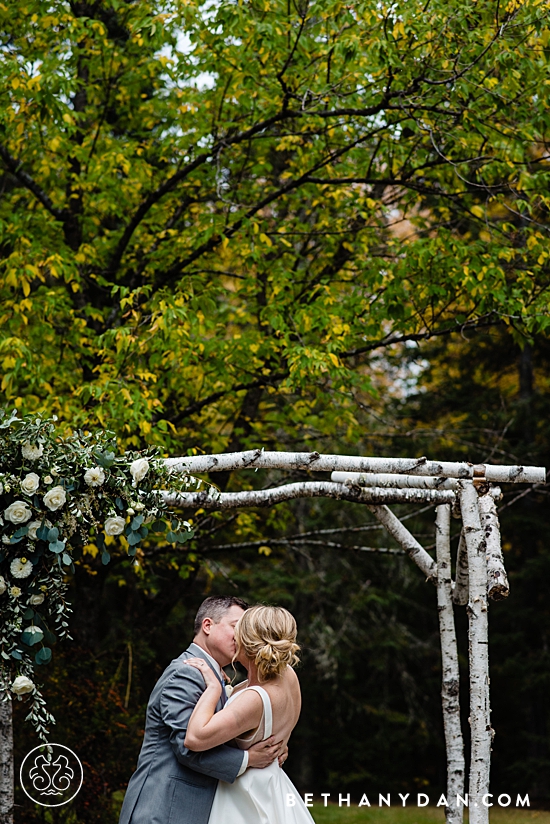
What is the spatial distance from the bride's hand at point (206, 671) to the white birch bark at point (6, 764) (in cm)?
232

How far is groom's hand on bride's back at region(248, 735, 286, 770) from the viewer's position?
10.4 feet

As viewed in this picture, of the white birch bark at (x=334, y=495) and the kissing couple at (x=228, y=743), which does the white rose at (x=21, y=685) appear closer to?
the kissing couple at (x=228, y=743)

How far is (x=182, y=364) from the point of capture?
6.75 meters

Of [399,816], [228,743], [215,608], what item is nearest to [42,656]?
[215,608]

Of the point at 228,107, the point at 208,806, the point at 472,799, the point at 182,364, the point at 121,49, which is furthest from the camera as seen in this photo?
the point at 121,49

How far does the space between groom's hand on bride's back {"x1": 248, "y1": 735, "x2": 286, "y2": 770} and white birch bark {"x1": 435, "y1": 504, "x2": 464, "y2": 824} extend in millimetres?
1756

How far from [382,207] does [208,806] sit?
537 centimetres

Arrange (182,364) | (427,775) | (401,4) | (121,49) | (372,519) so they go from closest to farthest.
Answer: (401,4)
(182,364)
(121,49)
(372,519)
(427,775)

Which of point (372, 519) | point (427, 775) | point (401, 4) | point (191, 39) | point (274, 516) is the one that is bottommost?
point (427, 775)

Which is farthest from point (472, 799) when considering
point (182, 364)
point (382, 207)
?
point (382, 207)

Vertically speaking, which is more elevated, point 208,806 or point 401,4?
point 401,4

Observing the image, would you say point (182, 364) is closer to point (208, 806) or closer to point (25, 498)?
point (25, 498)

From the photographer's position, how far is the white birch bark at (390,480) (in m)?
4.24

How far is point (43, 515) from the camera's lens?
10.7 feet
